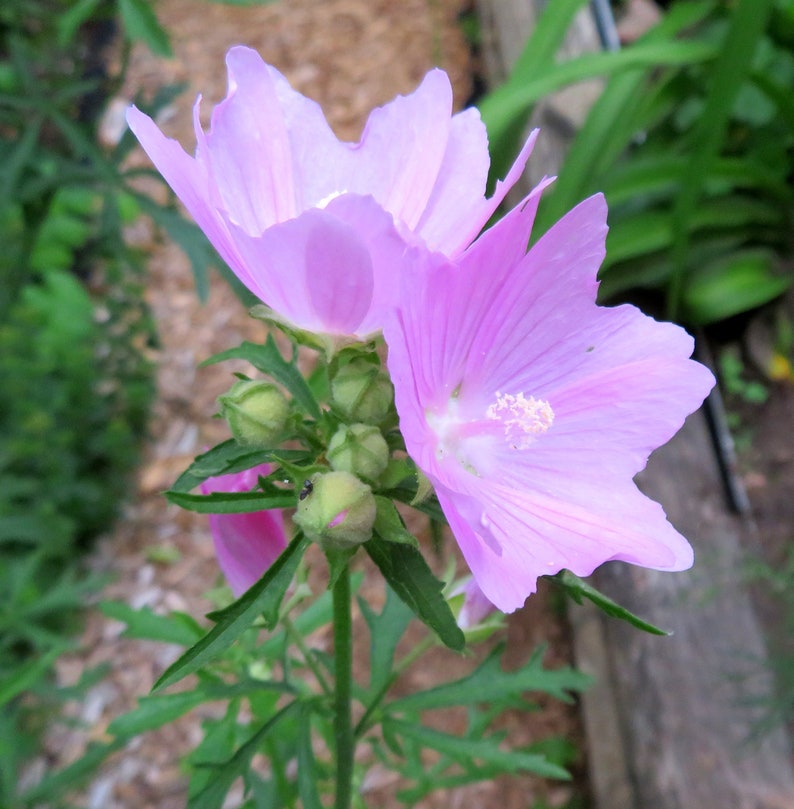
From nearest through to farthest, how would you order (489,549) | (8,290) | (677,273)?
(489,549) → (8,290) → (677,273)

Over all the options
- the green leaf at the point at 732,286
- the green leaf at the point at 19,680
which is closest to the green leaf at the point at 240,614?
the green leaf at the point at 19,680

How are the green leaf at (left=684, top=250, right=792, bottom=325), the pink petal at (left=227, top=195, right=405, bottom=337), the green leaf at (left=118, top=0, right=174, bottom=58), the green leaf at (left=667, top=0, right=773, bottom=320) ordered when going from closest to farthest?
1. the pink petal at (left=227, top=195, right=405, bottom=337)
2. the green leaf at (left=118, top=0, right=174, bottom=58)
3. the green leaf at (left=667, top=0, right=773, bottom=320)
4. the green leaf at (left=684, top=250, right=792, bottom=325)

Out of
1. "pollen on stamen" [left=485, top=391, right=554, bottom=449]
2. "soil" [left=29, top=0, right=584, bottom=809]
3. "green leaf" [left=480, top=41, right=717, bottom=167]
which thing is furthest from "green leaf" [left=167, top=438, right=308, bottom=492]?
"green leaf" [left=480, top=41, right=717, bottom=167]

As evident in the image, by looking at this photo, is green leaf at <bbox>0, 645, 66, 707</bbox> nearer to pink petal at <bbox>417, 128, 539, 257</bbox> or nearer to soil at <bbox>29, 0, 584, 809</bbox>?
soil at <bbox>29, 0, 584, 809</bbox>

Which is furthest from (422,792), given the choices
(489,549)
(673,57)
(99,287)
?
(99,287)

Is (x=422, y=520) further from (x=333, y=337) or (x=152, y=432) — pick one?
(x=333, y=337)

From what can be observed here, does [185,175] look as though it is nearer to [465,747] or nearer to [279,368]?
[279,368]

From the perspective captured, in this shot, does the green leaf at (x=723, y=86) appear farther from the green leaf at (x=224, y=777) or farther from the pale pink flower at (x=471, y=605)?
the green leaf at (x=224, y=777)
